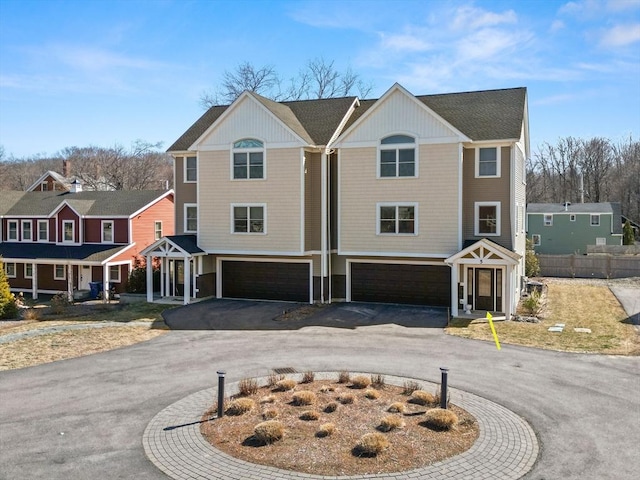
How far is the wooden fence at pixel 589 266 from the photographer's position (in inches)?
1550

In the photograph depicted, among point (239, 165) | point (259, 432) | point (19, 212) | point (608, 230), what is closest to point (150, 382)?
point (259, 432)

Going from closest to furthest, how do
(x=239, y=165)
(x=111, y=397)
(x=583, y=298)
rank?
(x=111, y=397) → (x=239, y=165) → (x=583, y=298)

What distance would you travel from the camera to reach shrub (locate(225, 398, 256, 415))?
443 inches

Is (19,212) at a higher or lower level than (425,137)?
lower

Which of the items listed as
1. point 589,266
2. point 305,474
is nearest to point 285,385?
point 305,474

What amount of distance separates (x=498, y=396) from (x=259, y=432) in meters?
6.04

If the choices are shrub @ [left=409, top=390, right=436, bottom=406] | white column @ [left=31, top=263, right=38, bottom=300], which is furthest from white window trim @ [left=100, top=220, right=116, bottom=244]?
shrub @ [left=409, top=390, right=436, bottom=406]

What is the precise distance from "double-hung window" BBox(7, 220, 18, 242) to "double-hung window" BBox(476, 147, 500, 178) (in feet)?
102

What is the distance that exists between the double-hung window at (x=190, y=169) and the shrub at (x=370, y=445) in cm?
2274

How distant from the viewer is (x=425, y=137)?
24.6 meters

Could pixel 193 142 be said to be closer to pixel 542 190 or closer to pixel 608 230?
pixel 608 230

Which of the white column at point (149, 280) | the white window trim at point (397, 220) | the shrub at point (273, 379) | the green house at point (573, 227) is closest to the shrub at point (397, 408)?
the shrub at point (273, 379)

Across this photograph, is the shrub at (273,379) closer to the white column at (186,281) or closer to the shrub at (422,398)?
the shrub at (422,398)

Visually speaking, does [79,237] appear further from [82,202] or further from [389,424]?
[389,424]
